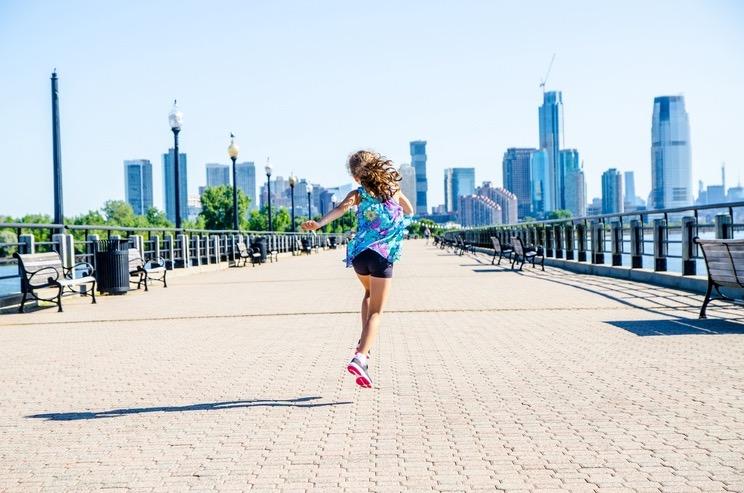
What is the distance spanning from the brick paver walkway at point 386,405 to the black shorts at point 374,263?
0.86m

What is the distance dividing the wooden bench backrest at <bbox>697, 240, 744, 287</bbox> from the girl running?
4.67 metres

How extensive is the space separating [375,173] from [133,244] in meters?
14.5

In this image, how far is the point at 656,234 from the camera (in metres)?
15.6

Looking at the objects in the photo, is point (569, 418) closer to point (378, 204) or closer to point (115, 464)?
point (378, 204)

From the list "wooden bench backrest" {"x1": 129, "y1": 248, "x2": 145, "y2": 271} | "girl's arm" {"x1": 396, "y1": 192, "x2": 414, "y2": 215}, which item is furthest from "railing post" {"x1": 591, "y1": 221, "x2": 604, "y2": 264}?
"girl's arm" {"x1": 396, "y1": 192, "x2": 414, "y2": 215}

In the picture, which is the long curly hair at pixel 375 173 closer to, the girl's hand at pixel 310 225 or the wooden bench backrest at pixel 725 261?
the girl's hand at pixel 310 225

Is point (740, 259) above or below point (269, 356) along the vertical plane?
above

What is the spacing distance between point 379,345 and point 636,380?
9.39ft

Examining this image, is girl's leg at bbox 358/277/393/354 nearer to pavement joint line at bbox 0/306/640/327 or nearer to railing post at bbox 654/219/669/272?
pavement joint line at bbox 0/306/640/327

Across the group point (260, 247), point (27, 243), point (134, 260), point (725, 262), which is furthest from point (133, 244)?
point (260, 247)

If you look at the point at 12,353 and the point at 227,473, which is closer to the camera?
the point at 227,473

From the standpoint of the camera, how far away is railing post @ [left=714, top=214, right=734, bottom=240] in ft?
41.7

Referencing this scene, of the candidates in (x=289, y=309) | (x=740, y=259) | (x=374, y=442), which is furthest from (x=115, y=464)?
(x=289, y=309)

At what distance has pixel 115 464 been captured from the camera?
13.2ft
